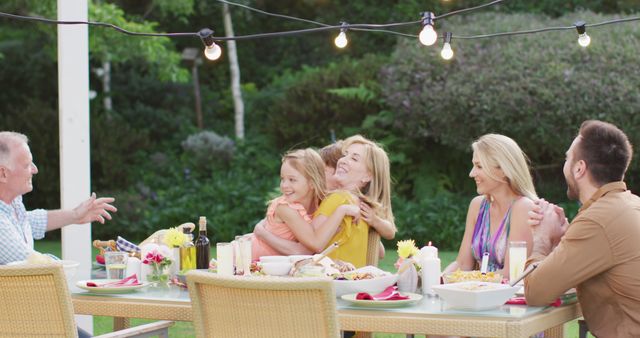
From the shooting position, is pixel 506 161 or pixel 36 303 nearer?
pixel 36 303

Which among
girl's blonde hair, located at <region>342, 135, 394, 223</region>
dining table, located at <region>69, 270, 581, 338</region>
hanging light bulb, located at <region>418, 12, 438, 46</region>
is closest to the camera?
dining table, located at <region>69, 270, 581, 338</region>

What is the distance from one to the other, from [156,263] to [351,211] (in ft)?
3.30

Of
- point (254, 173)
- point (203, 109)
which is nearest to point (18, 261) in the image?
point (254, 173)

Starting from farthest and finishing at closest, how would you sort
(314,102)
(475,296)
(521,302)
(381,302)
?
(314,102), (521,302), (381,302), (475,296)

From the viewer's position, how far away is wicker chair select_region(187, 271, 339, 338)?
114 inches

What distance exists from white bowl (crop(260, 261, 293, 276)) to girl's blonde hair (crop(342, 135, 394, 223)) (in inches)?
40.4

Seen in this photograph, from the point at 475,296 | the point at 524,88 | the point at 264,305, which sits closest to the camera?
the point at 264,305

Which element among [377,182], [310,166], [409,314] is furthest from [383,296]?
[377,182]

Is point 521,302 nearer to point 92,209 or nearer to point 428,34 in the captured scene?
point 428,34

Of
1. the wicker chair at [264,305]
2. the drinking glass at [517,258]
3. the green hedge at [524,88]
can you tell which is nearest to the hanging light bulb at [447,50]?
the drinking glass at [517,258]

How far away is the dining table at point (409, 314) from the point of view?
3.09 meters

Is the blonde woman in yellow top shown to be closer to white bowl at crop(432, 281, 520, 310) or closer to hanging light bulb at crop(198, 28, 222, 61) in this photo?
hanging light bulb at crop(198, 28, 222, 61)

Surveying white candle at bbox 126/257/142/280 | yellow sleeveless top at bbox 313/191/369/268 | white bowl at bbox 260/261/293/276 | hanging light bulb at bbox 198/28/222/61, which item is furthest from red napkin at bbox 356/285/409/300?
hanging light bulb at bbox 198/28/222/61

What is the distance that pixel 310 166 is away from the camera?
15.6ft
